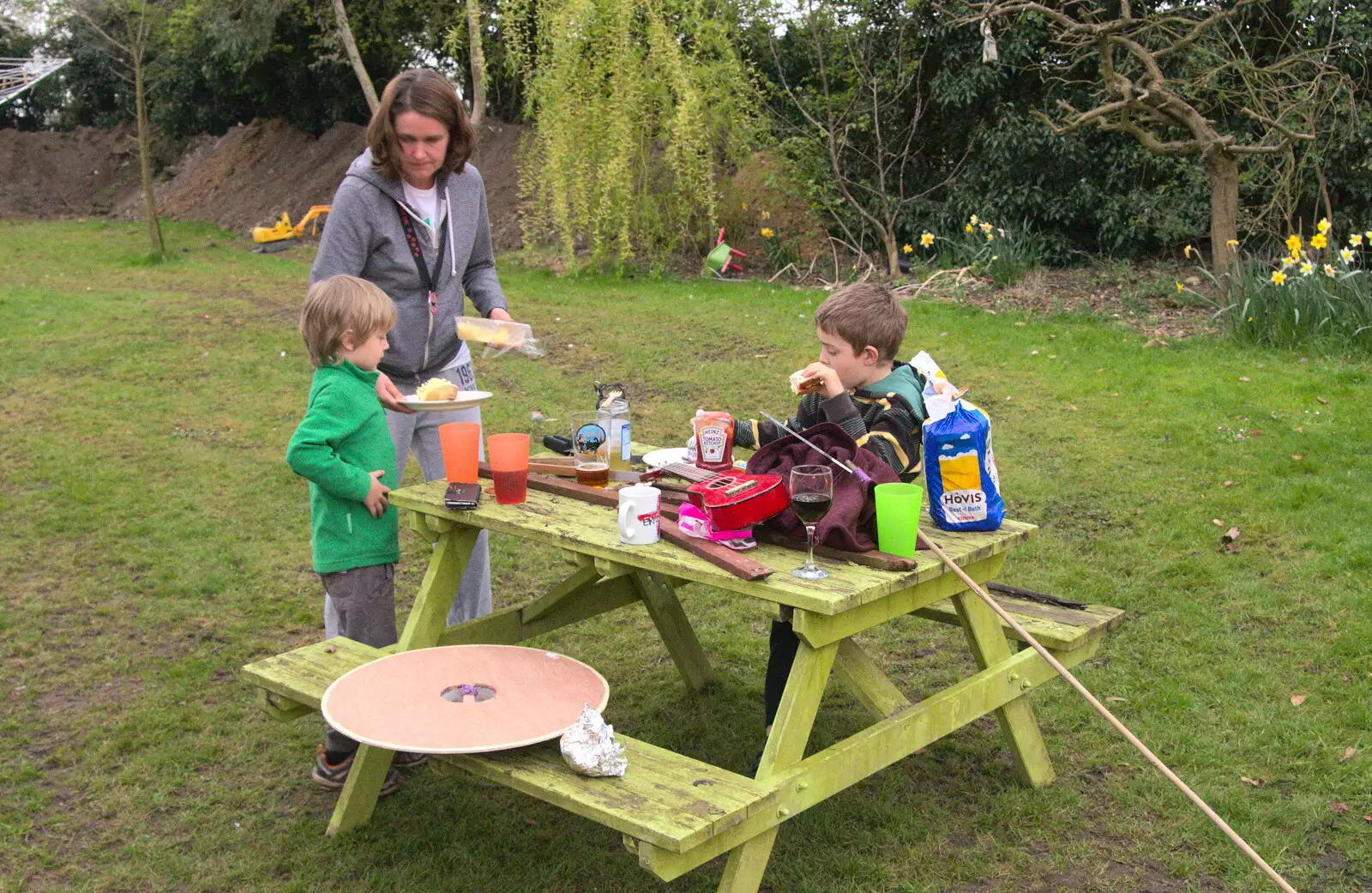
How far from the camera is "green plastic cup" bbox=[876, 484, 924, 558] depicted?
9.41 feet

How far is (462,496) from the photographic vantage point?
3338 mm

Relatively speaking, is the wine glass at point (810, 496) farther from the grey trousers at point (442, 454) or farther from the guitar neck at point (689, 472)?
the grey trousers at point (442, 454)

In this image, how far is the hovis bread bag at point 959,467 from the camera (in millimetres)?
3080

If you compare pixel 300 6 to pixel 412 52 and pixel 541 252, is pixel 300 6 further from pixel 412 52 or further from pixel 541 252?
pixel 541 252

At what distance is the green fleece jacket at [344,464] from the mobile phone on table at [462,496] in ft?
0.81

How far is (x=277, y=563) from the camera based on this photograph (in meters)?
5.52

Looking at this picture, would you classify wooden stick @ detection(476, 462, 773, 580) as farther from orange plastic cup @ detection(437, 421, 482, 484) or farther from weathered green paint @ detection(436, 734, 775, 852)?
weathered green paint @ detection(436, 734, 775, 852)

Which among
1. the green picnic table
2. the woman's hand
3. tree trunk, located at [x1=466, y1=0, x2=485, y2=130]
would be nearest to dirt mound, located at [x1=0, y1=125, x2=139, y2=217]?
tree trunk, located at [x1=466, y1=0, x2=485, y2=130]

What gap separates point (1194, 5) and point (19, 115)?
2705cm

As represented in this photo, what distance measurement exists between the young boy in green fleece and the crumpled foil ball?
1135mm

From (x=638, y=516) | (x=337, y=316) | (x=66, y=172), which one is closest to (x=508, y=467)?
(x=638, y=516)

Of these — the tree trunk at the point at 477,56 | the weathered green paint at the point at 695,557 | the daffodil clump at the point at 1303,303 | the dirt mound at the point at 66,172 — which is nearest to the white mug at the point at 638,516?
the weathered green paint at the point at 695,557

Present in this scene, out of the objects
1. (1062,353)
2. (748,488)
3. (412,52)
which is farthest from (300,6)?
(748,488)

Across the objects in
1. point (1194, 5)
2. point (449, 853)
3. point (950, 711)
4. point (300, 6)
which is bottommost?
point (449, 853)
